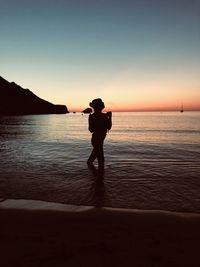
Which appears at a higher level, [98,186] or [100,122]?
[100,122]

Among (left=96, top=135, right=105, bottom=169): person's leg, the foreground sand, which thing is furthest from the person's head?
the foreground sand

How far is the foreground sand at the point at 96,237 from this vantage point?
3.23 meters

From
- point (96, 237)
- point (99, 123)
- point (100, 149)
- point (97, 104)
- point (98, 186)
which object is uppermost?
point (97, 104)

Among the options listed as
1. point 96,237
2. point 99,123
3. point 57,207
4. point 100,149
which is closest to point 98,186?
point 57,207

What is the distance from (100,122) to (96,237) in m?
6.11

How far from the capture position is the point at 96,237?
153 inches

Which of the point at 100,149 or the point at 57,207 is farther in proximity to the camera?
the point at 100,149

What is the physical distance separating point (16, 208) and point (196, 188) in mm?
5161

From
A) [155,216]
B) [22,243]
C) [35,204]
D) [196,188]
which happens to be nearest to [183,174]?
[196,188]

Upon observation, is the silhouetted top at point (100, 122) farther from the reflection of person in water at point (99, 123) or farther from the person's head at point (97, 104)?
the person's head at point (97, 104)

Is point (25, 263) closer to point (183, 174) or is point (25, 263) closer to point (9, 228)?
point (9, 228)

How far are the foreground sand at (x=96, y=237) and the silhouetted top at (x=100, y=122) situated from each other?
4.73m

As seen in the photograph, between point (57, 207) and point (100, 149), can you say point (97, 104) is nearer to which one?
point (100, 149)

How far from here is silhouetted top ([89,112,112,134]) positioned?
31.4ft
